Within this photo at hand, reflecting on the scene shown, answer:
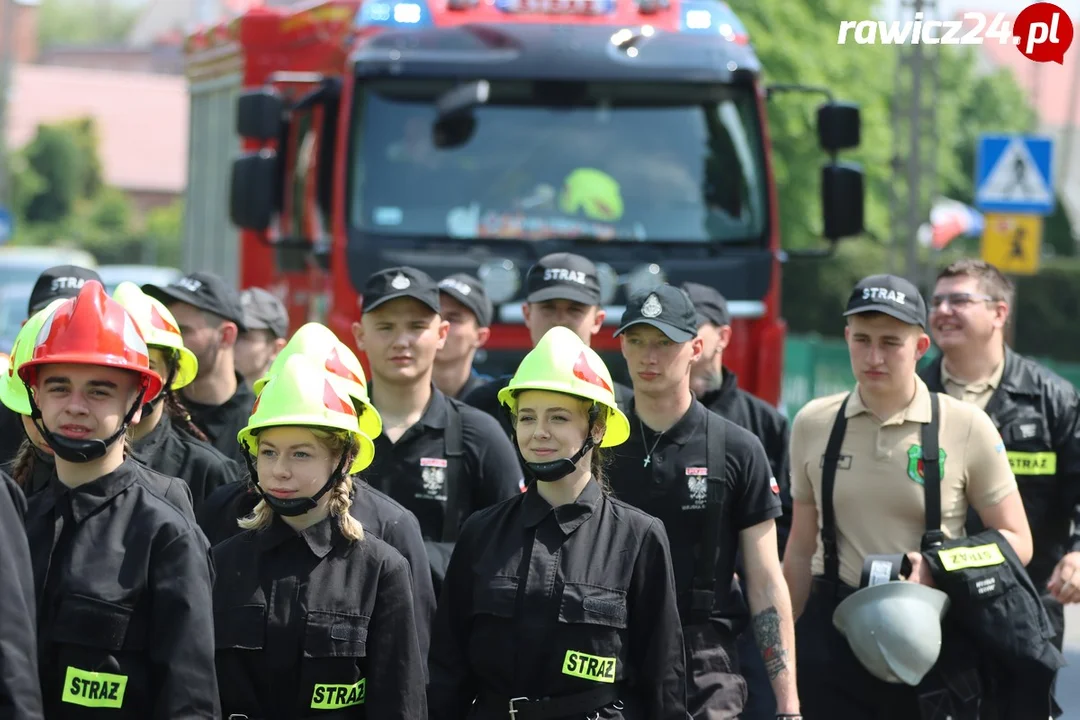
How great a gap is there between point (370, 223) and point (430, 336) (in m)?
4.84

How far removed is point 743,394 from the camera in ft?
24.0

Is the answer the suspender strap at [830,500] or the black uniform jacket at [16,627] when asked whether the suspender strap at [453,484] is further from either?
the black uniform jacket at [16,627]

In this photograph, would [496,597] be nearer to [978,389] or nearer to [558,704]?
[558,704]

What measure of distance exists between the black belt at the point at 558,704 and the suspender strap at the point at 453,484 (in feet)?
4.25

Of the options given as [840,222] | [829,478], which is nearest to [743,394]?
[829,478]

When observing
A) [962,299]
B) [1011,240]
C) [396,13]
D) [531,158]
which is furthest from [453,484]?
[1011,240]

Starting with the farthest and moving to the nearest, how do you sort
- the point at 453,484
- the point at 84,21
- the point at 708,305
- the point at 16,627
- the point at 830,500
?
the point at 84,21, the point at 708,305, the point at 830,500, the point at 453,484, the point at 16,627

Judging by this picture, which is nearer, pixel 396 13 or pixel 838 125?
pixel 396 13

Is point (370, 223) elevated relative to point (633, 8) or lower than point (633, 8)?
lower

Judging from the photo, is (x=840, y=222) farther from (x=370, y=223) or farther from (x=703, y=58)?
(x=370, y=223)

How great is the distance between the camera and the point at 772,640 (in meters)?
5.64

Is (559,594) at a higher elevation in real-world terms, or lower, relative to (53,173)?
lower

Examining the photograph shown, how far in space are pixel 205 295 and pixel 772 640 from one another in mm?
2609

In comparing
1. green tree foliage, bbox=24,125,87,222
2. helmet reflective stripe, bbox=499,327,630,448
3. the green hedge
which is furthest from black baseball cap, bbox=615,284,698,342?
green tree foliage, bbox=24,125,87,222
